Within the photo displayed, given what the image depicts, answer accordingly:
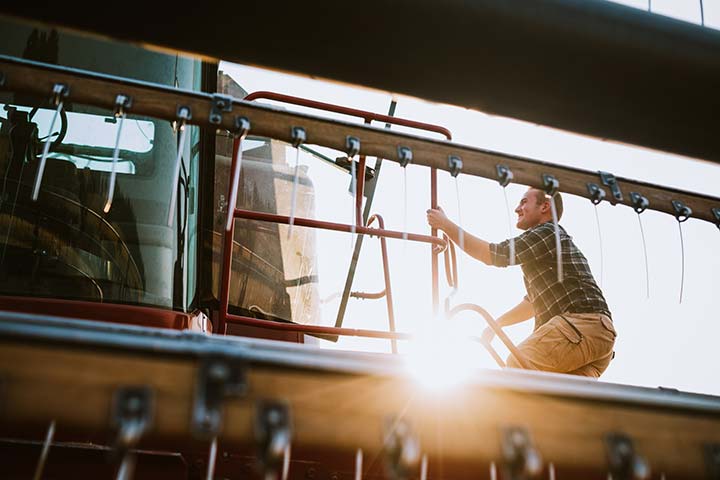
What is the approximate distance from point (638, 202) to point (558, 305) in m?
1.80

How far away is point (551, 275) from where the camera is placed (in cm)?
346

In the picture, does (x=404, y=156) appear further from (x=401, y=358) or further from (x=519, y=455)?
(x=519, y=455)

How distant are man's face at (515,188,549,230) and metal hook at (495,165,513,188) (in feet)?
7.60

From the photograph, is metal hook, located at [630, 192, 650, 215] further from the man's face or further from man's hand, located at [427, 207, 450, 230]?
the man's face

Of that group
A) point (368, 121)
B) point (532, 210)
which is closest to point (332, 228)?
point (368, 121)

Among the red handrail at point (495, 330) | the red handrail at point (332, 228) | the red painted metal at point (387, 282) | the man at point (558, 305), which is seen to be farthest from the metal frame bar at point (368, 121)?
the man at point (558, 305)

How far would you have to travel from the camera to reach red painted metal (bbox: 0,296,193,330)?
1.95 meters

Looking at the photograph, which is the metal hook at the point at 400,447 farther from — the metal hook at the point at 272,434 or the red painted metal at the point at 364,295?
the red painted metal at the point at 364,295

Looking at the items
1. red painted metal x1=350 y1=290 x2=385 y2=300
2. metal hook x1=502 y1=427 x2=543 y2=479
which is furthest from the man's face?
metal hook x1=502 y1=427 x2=543 y2=479

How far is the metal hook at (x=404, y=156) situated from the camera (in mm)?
1594

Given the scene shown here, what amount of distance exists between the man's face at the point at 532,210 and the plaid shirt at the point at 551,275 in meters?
0.38

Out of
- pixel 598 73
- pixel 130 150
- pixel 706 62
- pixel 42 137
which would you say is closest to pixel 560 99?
pixel 598 73

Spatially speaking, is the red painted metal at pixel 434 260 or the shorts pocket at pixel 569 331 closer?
the red painted metal at pixel 434 260

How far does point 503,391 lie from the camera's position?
2.77ft
